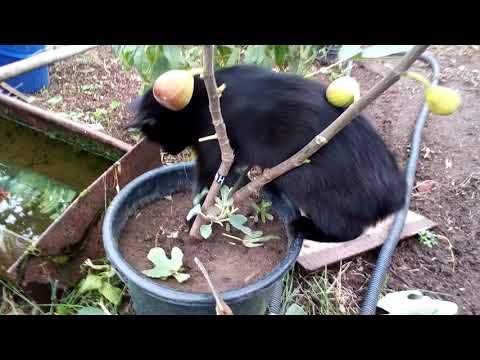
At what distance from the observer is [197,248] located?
132 cm

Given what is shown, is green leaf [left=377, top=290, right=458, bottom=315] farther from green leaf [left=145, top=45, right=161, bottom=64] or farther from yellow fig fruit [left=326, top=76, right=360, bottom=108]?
green leaf [left=145, top=45, right=161, bottom=64]

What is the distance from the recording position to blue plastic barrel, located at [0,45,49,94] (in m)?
2.43

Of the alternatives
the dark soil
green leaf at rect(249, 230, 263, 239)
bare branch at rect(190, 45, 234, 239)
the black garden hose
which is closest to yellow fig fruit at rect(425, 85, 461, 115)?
bare branch at rect(190, 45, 234, 239)

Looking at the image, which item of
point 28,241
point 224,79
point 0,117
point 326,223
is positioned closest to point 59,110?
point 0,117

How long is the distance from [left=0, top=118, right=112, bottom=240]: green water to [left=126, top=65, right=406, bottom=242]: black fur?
675 millimetres

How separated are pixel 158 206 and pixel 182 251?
0.64 ft

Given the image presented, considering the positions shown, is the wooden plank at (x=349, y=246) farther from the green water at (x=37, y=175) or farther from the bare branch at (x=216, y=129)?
the green water at (x=37, y=175)

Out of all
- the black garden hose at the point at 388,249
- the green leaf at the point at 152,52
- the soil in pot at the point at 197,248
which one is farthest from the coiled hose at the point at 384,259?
the green leaf at the point at 152,52

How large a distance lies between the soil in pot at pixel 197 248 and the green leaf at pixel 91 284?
318mm

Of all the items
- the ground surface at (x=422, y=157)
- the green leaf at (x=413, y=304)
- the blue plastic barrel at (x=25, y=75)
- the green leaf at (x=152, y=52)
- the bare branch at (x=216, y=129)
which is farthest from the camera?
the blue plastic barrel at (x=25, y=75)

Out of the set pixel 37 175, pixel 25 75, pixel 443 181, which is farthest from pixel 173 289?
pixel 25 75

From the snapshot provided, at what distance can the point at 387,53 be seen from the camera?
751 millimetres

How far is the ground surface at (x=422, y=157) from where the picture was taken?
5.59ft
